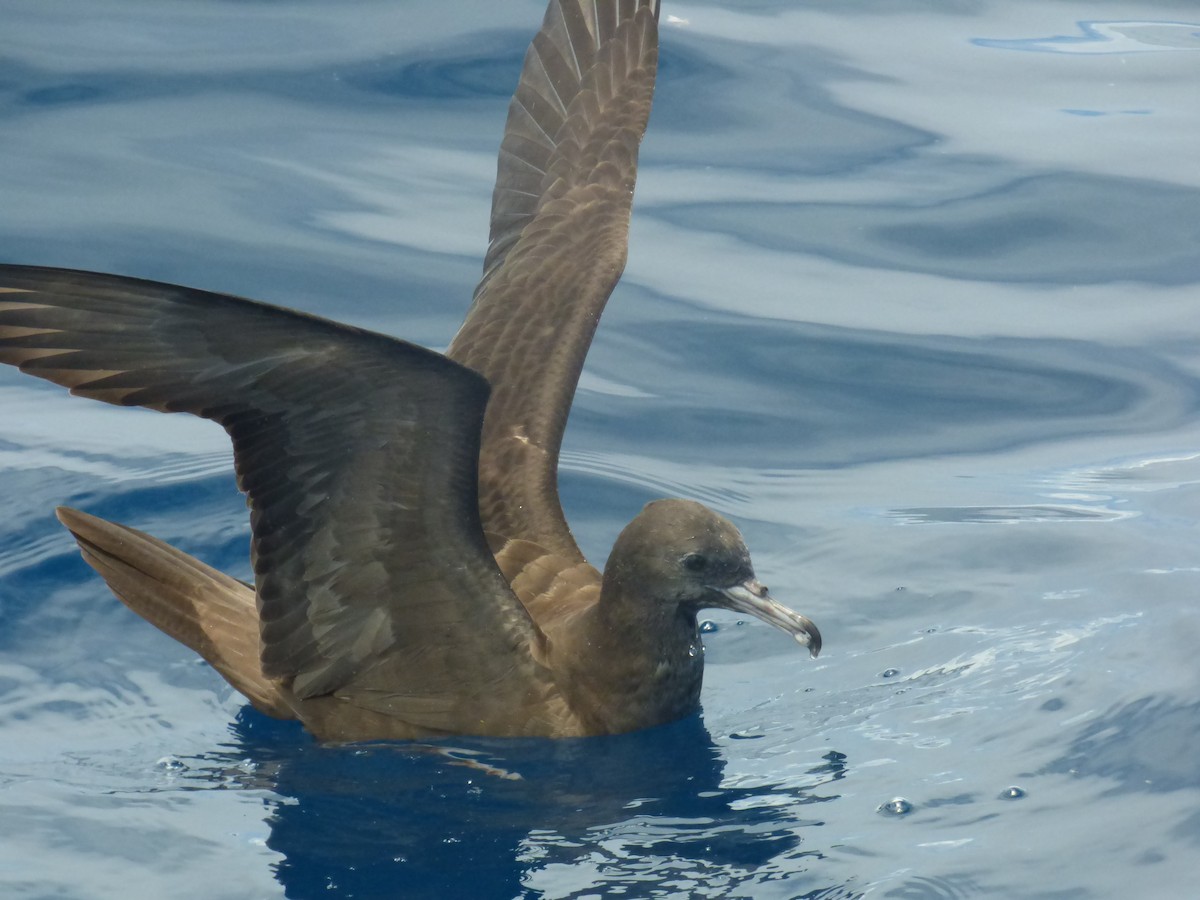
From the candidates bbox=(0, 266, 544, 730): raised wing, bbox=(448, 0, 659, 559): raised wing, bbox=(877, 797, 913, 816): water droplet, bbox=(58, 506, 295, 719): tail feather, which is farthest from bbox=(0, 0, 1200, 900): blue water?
bbox=(448, 0, 659, 559): raised wing

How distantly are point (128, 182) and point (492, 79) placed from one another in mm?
2077

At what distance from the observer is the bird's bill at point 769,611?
5.48m

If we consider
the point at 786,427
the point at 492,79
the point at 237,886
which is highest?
the point at 492,79

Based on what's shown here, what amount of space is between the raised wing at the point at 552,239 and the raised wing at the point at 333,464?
71 cm

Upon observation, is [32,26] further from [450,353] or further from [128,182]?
[450,353]

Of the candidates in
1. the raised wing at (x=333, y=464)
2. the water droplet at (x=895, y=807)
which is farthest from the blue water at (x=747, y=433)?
the raised wing at (x=333, y=464)

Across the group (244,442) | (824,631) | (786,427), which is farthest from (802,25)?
(244,442)

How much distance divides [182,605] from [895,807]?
229cm

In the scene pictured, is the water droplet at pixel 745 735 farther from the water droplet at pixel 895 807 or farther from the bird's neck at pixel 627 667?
the water droplet at pixel 895 807

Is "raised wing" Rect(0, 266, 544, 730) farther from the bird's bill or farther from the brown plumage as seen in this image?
the bird's bill

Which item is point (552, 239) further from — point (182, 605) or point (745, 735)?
point (745, 735)

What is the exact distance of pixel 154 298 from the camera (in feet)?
15.5

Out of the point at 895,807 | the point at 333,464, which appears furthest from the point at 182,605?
the point at 895,807

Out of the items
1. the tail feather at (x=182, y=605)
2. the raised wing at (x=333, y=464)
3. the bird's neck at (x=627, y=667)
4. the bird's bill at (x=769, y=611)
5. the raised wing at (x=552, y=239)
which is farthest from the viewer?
the raised wing at (x=552, y=239)
